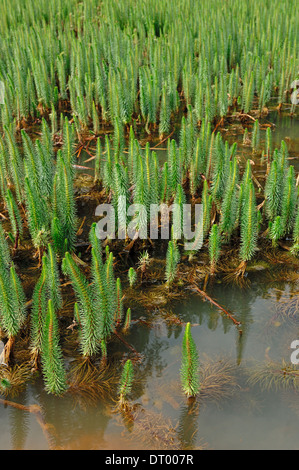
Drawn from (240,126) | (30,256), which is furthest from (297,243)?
(240,126)

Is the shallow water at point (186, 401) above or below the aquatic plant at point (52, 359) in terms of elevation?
below

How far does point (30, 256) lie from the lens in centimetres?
376

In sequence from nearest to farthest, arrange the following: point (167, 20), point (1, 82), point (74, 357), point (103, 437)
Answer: point (103, 437) → point (74, 357) → point (1, 82) → point (167, 20)

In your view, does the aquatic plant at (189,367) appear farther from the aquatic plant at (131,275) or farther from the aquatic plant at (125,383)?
the aquatic plant at (131,275)

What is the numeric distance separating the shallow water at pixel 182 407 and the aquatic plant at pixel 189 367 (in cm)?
8

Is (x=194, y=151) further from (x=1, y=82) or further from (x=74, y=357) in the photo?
(x=1, y=82)

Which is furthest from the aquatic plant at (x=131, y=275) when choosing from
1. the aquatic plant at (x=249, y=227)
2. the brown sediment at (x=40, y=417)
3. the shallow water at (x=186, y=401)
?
the brown sediment at (x=40, y=417)

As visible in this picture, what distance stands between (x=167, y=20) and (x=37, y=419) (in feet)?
25.1

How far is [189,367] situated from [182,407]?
0.26 meters

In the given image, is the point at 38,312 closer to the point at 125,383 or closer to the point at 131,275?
the point at 125,383

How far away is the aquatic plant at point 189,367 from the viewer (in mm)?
2346

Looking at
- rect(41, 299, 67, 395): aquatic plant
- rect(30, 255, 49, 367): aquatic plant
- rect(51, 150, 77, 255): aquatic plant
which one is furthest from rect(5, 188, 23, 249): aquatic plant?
rect(41, 299, 67, 395): aquatic plant

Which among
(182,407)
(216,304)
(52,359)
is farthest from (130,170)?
(182,407)

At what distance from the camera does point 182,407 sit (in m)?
2.49
